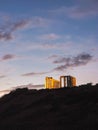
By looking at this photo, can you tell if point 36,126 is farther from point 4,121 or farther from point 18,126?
point 4,121

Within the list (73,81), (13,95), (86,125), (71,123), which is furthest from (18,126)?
(73,81)

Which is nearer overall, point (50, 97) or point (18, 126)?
point (18, 126)

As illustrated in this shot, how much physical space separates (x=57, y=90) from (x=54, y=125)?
46.4 feet

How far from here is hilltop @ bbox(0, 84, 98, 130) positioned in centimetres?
3198

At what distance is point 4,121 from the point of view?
39125 millimetres

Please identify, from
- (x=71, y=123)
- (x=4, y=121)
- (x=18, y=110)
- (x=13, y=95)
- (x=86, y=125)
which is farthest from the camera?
(x=13, y=95)

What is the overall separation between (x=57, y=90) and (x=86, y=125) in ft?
54.4

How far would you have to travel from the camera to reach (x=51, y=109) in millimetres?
38219

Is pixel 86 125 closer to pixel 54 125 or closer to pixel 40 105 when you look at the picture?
pixel 54 125

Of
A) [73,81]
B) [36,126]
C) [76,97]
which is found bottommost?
[36,126]

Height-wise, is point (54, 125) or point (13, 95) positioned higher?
point (13, 95)

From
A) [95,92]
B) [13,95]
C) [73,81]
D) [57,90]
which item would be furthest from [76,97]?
[73,81]

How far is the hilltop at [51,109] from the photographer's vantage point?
31984 millimetres

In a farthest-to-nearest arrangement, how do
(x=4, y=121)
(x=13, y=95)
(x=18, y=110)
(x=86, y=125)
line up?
(x=13, y=95), (x=18, y=110), (x=4, y=121), (x=86, y=125)
